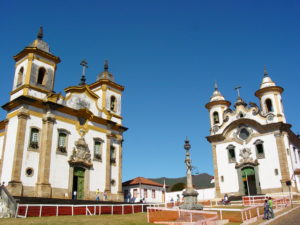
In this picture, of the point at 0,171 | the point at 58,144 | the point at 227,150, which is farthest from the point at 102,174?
the point at 227,150

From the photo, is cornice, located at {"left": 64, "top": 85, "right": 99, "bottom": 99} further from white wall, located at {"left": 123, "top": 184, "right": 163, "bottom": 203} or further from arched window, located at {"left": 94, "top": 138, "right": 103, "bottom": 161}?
white wall, located at {"left": 123, "top": 184, "right": 163, "bottom": 203}

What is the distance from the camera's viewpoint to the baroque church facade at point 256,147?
32.6 m

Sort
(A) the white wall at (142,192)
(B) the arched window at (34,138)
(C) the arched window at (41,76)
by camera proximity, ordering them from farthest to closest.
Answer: (A) the white wall at (142,192) < (C) the arched window at (41,76) < (B) the arched window at (34,138)

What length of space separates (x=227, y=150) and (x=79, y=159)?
17791 mm

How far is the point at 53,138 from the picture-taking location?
86.0ft

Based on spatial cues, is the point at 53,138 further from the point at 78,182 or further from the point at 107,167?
the point at 107,167

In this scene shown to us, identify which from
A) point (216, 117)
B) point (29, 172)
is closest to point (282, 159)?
point (216, 117)

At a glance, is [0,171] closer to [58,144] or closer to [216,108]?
[58,144]

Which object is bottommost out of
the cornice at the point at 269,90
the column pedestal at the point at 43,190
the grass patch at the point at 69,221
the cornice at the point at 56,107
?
the grass patch at the point at 69,221

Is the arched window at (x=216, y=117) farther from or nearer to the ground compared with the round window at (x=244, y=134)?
farther from the ground

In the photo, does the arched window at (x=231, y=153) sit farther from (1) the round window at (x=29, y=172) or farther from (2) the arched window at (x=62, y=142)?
(1) the round window at (x=29, y=172)

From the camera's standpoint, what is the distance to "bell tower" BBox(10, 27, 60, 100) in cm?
2669

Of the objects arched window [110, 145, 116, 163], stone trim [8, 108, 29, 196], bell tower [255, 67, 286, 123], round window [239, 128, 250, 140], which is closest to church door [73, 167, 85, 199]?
arched window [110, 145, 116, 163]

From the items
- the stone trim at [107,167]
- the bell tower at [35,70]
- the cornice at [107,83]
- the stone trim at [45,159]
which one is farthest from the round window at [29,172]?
the cornice at [107,83]
